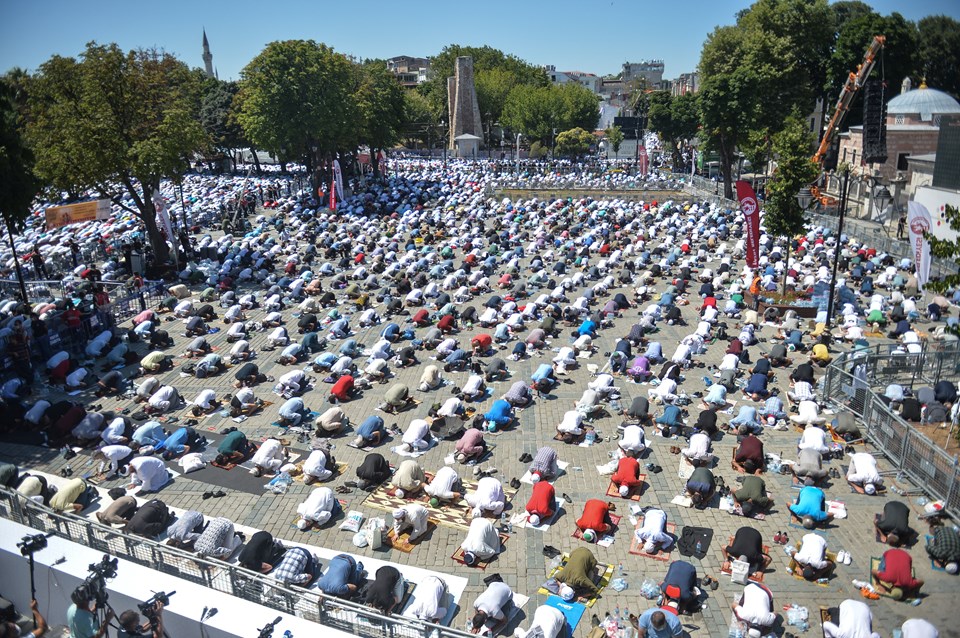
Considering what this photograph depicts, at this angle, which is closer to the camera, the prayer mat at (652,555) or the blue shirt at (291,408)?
the prayer mat at (652,555)

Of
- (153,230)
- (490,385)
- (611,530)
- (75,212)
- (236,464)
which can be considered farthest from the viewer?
(153,230)

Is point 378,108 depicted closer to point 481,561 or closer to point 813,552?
point 481,561

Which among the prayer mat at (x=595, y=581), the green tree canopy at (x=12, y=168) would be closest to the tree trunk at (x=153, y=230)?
the green tree canopy at (x=12, y=168)

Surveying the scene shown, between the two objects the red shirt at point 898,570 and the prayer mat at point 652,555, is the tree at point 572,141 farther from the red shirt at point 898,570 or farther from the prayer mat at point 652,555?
the red shirt at point 898,570

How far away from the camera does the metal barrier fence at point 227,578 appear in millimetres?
8227

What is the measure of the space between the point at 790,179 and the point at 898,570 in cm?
1745

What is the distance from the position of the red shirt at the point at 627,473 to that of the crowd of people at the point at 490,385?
0.06 m

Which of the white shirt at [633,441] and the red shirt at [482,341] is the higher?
the red shirt at [482,341]

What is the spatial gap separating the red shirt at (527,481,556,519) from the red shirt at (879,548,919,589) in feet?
18.3

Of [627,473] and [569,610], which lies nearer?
[569,610]

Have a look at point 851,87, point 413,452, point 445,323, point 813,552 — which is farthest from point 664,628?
point 851,87

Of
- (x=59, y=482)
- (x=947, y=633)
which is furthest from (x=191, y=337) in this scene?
(x=947, y=633)

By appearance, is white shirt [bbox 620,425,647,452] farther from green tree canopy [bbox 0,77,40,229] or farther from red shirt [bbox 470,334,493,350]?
green tree canopy [bbox 0,77,40,229]

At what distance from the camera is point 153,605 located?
850 cm
